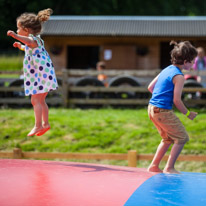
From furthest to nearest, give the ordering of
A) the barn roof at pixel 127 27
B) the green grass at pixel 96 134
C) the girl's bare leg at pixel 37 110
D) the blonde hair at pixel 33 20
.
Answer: the barn roof at pixel 127 27, the green grass at pixel 96 134, the girl's bare leg at pixel 37 110, the blonde hair at pixel 33 20

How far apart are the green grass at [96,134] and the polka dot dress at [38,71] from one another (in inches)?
174

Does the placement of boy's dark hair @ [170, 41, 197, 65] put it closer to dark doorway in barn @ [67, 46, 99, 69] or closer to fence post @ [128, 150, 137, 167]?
fence post @ [128, 150, 137, 167]

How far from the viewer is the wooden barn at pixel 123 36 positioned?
62.0ft

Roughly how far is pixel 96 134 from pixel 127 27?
10982 mm

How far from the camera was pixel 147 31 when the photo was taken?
18.9 metres

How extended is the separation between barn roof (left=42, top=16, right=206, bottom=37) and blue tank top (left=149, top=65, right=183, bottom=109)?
14925 mm

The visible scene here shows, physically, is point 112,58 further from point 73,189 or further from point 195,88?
point 73,189

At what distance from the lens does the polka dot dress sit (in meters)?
4.20

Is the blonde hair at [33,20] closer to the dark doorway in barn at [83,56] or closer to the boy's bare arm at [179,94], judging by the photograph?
the boy's bare arm at [179,94]

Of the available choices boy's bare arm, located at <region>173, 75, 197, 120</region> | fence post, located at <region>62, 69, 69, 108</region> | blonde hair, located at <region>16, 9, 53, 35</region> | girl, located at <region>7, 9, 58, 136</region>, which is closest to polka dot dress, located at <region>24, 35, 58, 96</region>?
girl, located at <region>7, 9, 58, 136</region>

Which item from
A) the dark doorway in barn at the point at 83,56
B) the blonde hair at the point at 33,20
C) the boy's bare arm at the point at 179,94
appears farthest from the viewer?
the dark doorway in barn at the point at 83,56

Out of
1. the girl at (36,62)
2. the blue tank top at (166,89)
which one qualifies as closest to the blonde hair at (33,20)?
the girl at (36,62)

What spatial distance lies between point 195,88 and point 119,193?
820 cm

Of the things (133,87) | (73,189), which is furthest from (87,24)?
(73,189)
